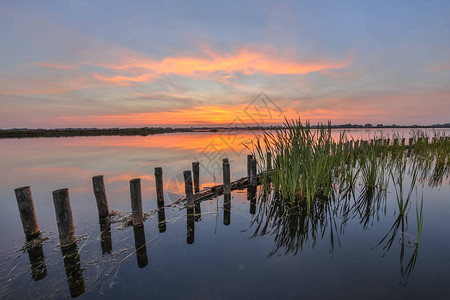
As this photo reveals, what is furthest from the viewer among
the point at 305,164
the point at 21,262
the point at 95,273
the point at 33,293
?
the point at 305,164

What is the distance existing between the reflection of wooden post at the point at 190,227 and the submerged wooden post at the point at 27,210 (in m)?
3.75

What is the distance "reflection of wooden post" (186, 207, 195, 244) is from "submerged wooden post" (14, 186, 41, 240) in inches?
147

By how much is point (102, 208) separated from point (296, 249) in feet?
18.4

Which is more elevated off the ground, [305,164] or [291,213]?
[305,164]

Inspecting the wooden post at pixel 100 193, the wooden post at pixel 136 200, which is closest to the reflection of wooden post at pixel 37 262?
the wooden post at pixel 100 193

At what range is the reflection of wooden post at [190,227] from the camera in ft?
16.7

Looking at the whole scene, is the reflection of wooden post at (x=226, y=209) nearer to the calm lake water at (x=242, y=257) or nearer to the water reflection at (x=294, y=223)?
the calm lake water at (x=242, y=257)

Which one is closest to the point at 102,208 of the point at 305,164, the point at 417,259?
the point at 305,164

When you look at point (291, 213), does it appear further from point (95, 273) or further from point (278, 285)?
point (95, 273)

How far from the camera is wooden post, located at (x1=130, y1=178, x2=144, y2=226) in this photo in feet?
16.8

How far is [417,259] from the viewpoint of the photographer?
3.88 metres

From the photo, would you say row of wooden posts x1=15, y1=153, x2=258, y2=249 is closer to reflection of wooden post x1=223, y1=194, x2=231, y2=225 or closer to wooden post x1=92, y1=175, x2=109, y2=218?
wooden post x1=92, y1=175, x2=109, y2=218

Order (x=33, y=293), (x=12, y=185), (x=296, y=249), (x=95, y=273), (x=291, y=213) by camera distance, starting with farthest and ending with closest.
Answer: (x=12, y=185)
(x=291, y=213)
(x=296, y=249)
(x=95, y=273)
(x=33, y=293)

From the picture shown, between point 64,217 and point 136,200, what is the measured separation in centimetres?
150
